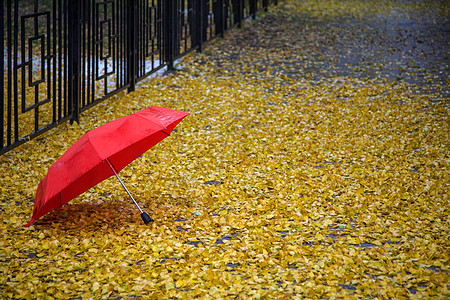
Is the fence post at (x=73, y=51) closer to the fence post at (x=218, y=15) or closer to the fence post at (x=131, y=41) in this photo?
the fence post at (x=131, y=41)

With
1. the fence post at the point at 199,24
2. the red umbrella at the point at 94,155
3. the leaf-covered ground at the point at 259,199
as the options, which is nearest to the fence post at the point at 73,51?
the leaf-covered ground at the point at 259,199

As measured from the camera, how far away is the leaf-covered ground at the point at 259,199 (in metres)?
3.46

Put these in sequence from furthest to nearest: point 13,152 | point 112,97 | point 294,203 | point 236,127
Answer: point 112,97 → point 236,127 → point 13,152 → point 294,203

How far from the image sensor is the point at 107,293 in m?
3.30

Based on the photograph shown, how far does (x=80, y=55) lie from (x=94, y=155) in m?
3.08

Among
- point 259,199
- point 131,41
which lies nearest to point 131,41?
point 131,41

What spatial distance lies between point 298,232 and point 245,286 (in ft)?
3.08

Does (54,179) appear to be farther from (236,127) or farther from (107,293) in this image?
(236,127)

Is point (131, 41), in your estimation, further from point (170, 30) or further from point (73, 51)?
point (73, 51)

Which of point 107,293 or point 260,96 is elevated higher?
point 260,96

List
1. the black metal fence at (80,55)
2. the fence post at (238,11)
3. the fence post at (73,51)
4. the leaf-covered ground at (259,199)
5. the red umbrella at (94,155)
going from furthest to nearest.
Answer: the fence post at (238,11), the fence post at (73,51), the black metal fence at (80,55), the red umbrella at (94,155), the leaf-covered ground at (259,199)

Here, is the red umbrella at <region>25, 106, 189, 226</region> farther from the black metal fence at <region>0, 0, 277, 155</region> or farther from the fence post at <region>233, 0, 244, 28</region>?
the fence post at <region>233, 0, 244, 28</region>

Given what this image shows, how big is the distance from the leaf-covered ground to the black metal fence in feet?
1.22

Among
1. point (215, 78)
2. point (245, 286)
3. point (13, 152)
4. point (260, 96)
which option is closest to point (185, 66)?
point (215, 78)
